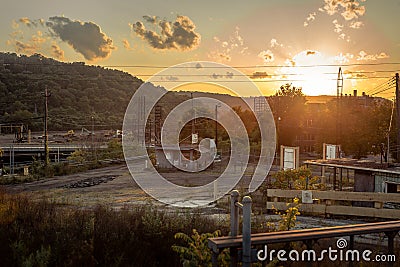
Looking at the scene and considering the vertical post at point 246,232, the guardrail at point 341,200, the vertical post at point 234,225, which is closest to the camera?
the vertical post at point 246,232

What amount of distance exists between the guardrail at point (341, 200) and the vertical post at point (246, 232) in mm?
9646

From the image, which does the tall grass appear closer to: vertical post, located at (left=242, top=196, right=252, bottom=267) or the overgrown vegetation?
the overgrown vegetation

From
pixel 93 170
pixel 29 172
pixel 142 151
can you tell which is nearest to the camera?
pixel 29 172

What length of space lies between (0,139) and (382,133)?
52.0 metres

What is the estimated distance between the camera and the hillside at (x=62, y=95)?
7525cm

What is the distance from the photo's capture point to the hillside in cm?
7525

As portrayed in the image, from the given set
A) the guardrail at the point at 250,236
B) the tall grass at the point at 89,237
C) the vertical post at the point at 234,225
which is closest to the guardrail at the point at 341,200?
the tall grass at the point at 89,237

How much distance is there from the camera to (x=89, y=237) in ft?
24.1

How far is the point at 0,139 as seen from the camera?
6116 cm

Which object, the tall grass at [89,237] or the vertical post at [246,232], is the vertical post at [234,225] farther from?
the tall grass at [89,237]

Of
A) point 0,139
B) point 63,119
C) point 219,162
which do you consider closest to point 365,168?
point 219,162

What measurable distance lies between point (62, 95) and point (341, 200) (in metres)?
80.3

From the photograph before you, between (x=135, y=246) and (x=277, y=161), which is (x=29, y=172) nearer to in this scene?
(x=277, y=161)

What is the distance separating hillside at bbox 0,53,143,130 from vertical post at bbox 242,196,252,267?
6251cm
